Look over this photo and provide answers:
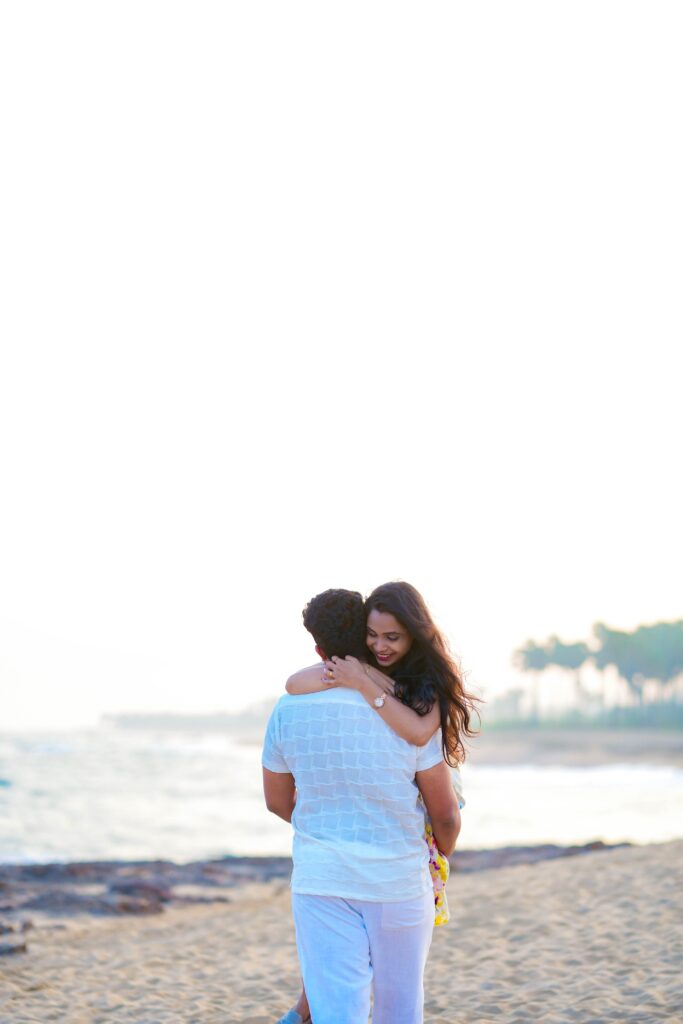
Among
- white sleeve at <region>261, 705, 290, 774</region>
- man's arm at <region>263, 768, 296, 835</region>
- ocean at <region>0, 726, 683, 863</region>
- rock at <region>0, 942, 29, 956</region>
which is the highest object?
white sleeve at <region>261, 705, 290, 774</region>

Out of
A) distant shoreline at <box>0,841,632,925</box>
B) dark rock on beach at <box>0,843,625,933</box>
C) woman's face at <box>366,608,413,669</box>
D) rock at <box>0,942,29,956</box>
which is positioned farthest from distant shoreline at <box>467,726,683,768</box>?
woman's face at <box>366,608,413,669</box>

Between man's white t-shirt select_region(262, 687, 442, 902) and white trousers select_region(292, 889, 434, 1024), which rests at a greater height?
man's white t-shirt select_region(262, 687, 442, 902)

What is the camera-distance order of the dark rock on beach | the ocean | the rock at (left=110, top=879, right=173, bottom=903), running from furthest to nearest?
the ocean → the rock at (left=110, top=879, right=173, bottom=903) → the dark rock on beach

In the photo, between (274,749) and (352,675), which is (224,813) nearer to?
(274,749)

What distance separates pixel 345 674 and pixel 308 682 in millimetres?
121

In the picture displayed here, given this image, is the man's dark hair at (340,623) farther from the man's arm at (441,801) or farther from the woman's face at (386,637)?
the man's arm at (441,801)

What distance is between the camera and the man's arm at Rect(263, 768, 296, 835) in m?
3.29

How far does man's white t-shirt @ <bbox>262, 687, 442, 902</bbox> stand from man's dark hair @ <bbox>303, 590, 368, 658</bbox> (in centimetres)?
16

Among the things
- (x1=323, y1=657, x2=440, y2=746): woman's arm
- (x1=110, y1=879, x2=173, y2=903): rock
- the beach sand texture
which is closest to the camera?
(x1=323, y1=657, x2=440, y2=746): woman's arm

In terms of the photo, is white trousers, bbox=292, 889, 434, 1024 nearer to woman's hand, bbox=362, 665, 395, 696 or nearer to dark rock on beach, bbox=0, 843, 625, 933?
woman's hand, bbox=362, 665, 395, 696

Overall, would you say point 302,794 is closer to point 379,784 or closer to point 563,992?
point 379,784

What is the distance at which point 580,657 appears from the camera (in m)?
91.2

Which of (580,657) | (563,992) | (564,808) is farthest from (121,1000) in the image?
(580,657)

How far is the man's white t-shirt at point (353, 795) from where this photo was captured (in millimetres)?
3043
